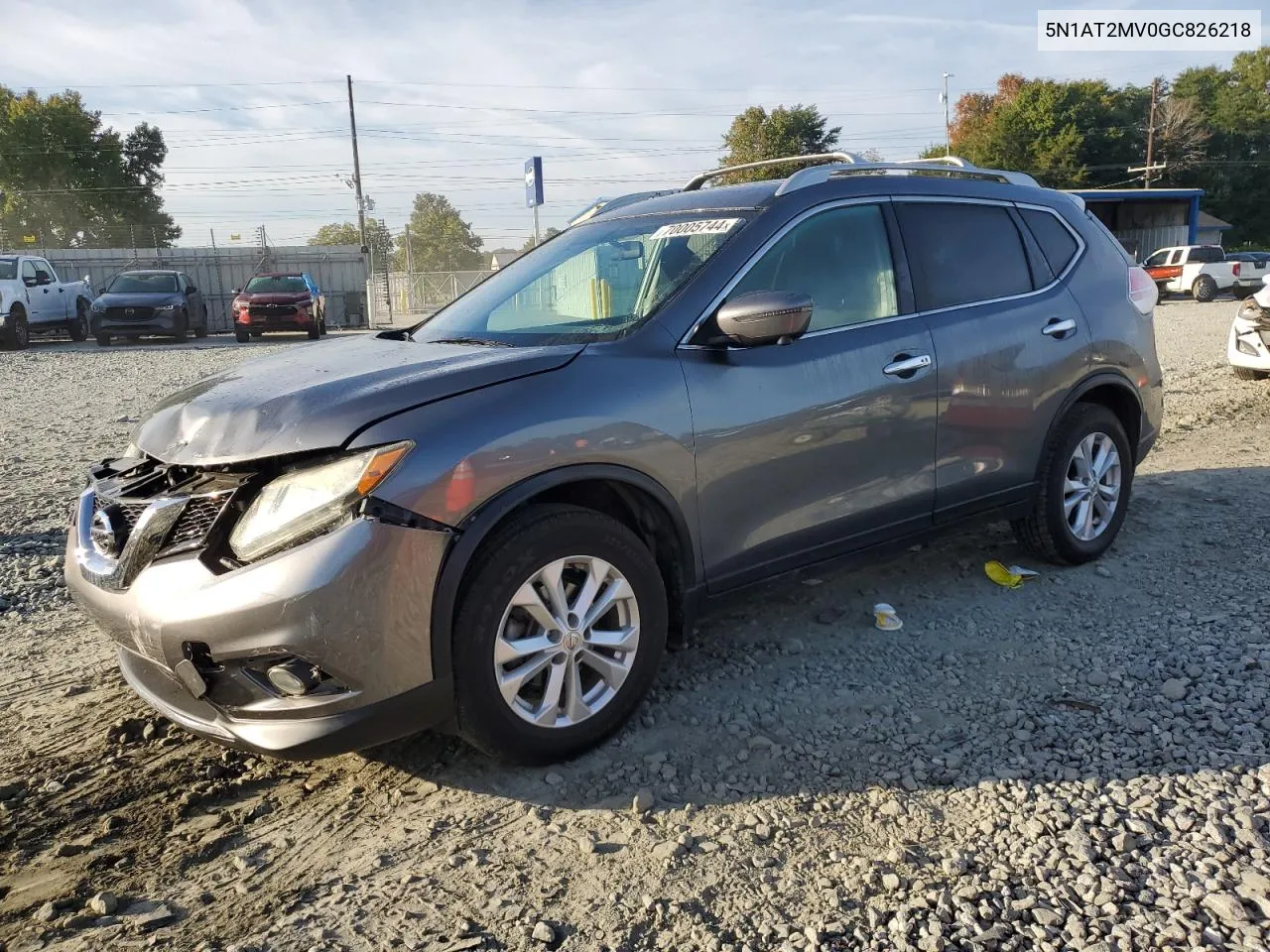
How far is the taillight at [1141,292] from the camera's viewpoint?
16.4 feet

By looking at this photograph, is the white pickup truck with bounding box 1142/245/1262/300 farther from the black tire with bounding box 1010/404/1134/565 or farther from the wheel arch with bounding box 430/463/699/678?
the wheel arch with bounding box 430/463/699/678

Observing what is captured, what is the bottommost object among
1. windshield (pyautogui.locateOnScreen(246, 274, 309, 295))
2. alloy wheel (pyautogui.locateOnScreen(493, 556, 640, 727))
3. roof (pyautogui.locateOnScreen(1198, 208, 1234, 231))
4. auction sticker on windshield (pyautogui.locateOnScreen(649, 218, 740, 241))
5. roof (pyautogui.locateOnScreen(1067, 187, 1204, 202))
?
alloy wheel (pyautogui.locateOnScreen(493, 556, 640, 727))

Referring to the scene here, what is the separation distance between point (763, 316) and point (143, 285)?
22.3 meters

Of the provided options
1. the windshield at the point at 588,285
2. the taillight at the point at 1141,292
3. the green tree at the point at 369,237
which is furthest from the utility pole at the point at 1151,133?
the windshield at the point at 588,285

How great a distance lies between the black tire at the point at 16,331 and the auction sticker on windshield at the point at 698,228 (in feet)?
65.6

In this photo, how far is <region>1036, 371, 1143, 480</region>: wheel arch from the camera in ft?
15.0

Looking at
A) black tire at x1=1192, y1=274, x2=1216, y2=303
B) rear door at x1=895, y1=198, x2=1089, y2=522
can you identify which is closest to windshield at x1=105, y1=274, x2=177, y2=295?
rear door at x1=895, y1=198, x2=1089, y2=522

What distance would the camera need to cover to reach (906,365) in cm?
386

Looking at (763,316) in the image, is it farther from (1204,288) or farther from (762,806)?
(1204,288)

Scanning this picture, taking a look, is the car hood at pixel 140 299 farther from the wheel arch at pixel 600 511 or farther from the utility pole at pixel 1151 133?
the utility pole at pixel 1151 133

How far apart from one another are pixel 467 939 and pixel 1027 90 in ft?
213

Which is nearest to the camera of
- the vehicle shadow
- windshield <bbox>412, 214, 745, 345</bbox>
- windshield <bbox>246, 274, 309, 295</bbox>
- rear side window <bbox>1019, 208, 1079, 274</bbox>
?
the vehicle shadow

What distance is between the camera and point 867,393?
373cm

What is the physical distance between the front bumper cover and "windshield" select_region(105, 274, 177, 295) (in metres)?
21.6
